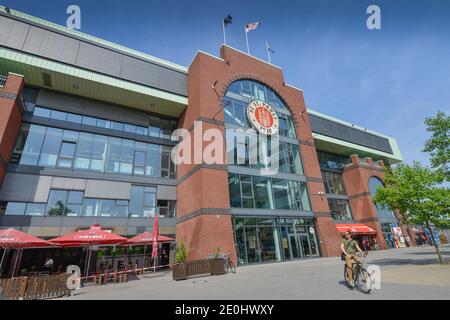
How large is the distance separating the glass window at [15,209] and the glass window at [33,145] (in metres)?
3.28

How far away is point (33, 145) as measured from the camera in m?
20.1

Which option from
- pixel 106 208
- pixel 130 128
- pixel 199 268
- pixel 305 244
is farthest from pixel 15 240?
pixel 305 244

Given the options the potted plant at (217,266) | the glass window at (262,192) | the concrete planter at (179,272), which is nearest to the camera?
the concrete planter at (179,272)

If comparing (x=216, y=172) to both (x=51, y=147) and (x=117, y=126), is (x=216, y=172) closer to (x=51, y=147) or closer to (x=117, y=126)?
(x=117, y=126)

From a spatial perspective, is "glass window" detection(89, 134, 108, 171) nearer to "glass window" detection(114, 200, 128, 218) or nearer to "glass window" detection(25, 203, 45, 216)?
"glass window" detection(114, 200, 128, 218)

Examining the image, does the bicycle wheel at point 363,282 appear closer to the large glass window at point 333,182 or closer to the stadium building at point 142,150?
the stadium building at point 142,150

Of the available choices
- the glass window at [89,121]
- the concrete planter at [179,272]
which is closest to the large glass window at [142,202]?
the glass window at [89,121]

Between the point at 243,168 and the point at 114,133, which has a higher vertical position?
the point at 114,133

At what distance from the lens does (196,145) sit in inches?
866

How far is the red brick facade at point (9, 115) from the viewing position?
1730cm

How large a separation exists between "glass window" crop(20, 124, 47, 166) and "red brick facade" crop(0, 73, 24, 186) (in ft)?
2.86
